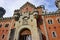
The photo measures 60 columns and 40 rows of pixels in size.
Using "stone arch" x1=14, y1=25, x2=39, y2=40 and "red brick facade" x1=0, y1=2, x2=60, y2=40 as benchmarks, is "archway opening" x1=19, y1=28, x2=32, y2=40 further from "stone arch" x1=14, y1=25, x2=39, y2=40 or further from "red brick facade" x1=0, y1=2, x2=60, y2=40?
"stone arch" x1=14, y1=25, x2=39, y2=40

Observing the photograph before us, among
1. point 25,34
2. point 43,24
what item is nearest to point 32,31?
point 25,34

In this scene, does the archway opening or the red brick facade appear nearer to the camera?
the red brick facade

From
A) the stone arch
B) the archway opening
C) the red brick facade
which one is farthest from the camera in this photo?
the archway opening

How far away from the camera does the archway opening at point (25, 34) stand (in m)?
31.2

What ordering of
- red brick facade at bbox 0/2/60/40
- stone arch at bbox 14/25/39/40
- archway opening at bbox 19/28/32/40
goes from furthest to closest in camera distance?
archway opening at bbox 19/28/32/40
red brick facade at bbox 0/2/60/40
stone arch at bbox 14/25/39/40

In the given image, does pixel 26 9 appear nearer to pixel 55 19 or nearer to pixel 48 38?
pixel 55 19

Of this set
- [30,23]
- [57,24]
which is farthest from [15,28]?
[57,24]

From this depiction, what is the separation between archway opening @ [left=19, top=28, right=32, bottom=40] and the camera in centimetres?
3116

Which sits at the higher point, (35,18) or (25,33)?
(35,18)

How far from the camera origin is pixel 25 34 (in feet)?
102

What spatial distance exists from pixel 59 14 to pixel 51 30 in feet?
18.4

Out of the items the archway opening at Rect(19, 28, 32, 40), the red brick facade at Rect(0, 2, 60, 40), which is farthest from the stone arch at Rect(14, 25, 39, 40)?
the red brick facade at Rect(0, 2, 60, 40)

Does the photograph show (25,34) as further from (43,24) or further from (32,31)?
(43,24)

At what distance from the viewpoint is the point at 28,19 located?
33.2 metres
